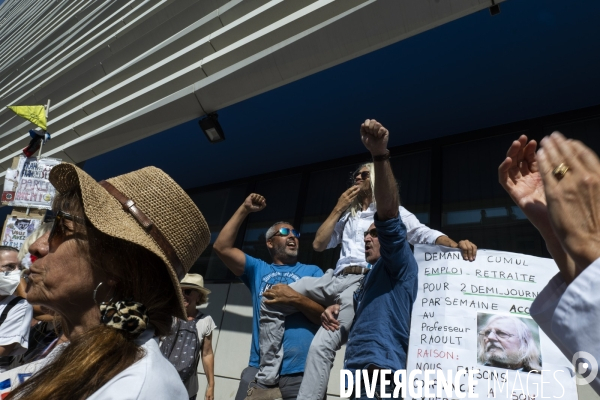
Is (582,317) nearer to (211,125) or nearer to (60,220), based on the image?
(60,220)

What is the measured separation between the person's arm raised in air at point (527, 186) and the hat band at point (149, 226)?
3.41 feet

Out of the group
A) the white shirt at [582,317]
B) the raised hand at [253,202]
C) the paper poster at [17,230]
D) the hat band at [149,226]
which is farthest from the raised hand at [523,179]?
the paper poster at [17,230]

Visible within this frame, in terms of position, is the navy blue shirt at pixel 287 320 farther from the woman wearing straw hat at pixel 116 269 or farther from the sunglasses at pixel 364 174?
the woman wearing straw hat at pixel 116 269

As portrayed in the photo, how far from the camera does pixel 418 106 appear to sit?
4.38 m

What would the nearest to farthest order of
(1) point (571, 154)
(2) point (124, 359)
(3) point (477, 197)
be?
(1) point (571, 154) < (2) point (124, 359) < (3) point (477, 197)

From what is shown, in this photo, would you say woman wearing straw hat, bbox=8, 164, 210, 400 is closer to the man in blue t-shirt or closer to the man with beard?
the man with beard

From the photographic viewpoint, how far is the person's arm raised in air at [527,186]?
1.11 meters

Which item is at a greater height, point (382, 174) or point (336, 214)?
point (336, 214)

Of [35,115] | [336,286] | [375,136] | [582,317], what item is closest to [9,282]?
[336,286]

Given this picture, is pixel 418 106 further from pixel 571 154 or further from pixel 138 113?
pixel 571 154

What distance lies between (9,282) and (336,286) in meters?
2.28

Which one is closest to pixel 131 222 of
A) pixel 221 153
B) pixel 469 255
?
pixel 469 255

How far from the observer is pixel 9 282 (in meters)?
2.93

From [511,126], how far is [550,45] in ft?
3.47
